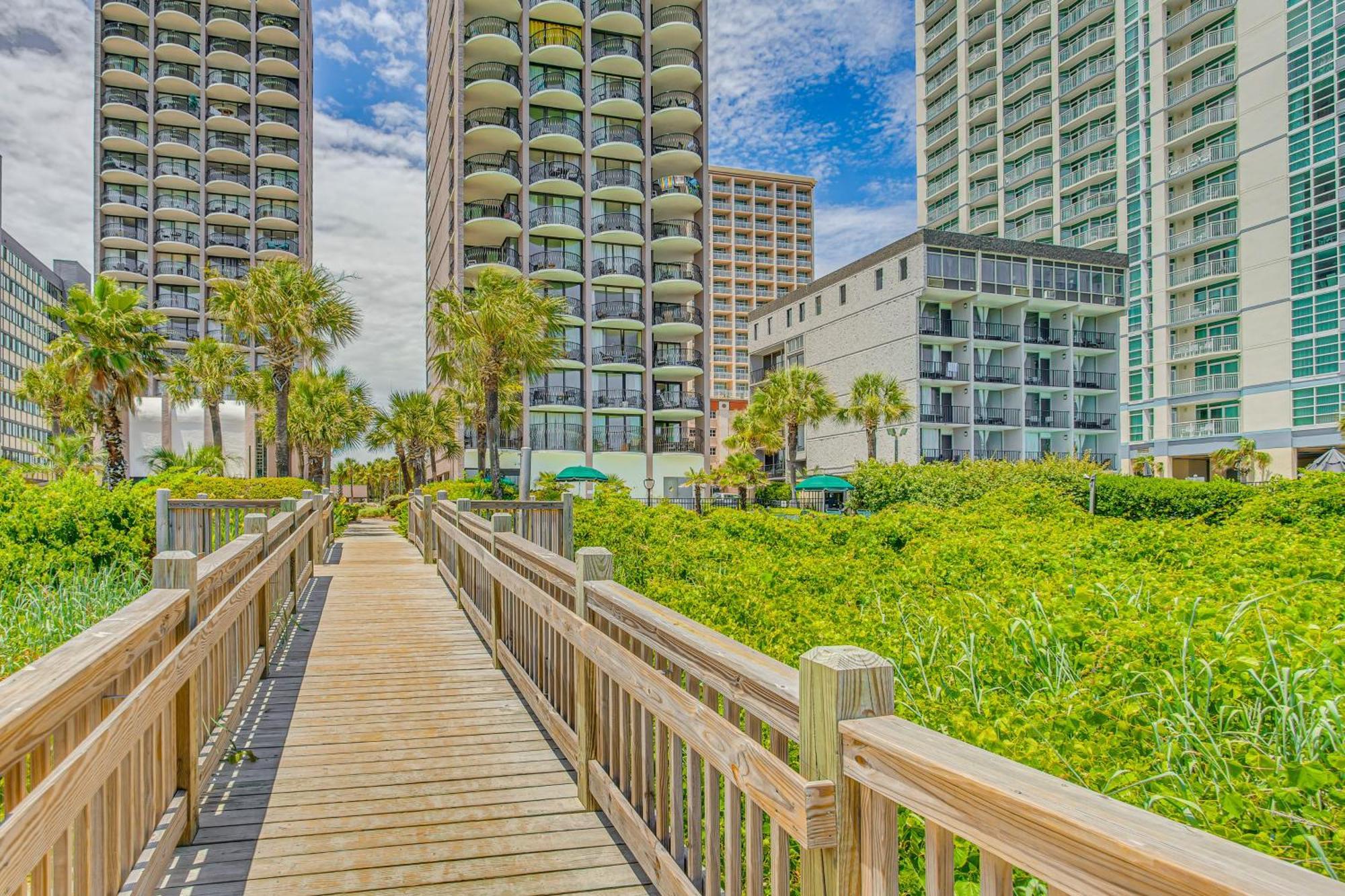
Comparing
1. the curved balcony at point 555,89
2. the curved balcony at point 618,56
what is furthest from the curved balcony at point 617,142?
the curved balcony at point 618,56

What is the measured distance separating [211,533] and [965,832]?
40.5ft

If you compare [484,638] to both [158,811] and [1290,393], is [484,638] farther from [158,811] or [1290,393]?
Answer: [1290,393]

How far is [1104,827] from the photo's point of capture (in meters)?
1.22

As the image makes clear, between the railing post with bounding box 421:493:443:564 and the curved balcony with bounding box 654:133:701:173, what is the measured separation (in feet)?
103

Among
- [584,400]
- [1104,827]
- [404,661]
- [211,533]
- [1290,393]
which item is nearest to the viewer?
[1104,827]

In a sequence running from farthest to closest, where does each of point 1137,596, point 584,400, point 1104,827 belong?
point 584,400 → point 1137,596 → point 1104,827

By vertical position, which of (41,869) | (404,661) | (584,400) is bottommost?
(404,661)

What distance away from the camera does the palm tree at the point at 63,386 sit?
74.1 feet

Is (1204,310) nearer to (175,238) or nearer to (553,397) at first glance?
(553,397)

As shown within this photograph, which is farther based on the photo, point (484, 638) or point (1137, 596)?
point (484, 638)

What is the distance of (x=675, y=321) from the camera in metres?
42.2

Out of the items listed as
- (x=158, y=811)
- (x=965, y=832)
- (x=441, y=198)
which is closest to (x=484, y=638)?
(x=158, y=811)

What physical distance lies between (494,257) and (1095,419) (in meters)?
37.5

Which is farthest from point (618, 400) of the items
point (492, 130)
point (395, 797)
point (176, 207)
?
point (395, 797)
